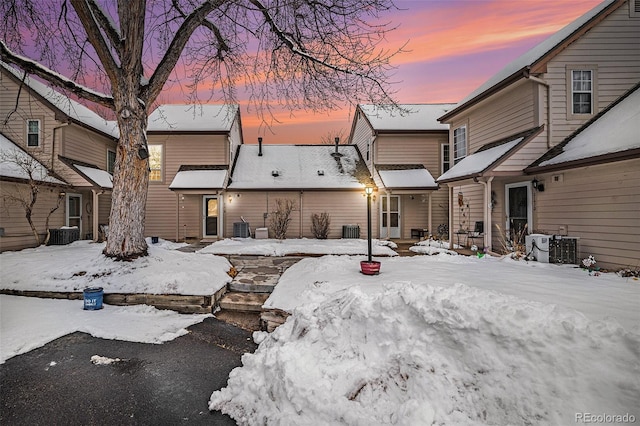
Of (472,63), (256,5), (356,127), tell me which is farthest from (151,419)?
(356,127)

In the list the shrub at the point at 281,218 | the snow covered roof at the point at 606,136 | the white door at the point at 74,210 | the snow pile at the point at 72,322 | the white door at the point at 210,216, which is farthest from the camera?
the white door at the point at 210,216

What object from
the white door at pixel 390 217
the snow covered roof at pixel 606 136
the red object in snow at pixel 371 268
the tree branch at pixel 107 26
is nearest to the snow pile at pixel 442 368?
the red object in snow at pixel 371 268

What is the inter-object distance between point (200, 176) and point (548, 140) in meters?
14.6

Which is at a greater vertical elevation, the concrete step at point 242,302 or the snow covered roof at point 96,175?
the snow covered roof at point 96,175

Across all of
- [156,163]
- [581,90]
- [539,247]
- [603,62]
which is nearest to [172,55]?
[156,163]

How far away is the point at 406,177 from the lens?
15.2 m

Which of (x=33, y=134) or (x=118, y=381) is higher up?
(x=33, y=134)

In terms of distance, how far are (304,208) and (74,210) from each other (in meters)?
10.9

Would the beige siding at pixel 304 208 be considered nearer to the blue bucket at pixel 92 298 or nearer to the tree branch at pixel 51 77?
the tree branch at pixel 51 77

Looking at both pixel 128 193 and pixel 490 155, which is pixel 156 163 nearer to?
pixel 128 193

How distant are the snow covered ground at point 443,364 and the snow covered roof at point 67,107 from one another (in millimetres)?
13019

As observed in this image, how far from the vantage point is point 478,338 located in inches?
104

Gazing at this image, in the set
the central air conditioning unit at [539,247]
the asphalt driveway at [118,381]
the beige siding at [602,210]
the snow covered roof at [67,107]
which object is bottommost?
the asphalt driveway at [118,381]

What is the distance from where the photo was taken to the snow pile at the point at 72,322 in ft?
13.7
